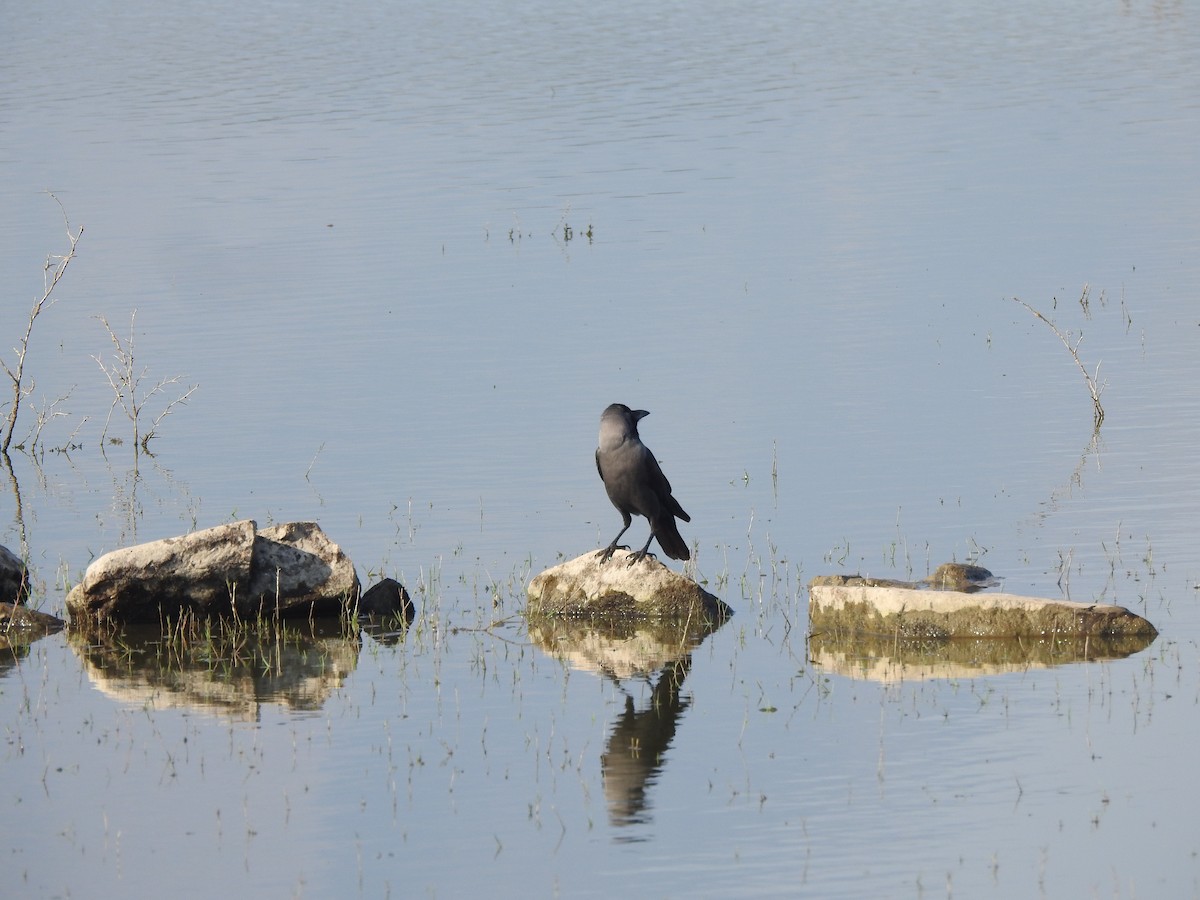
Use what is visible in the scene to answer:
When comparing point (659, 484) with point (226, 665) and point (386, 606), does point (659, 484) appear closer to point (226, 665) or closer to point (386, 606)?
point (386, 606)

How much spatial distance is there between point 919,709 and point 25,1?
71531 millimetres

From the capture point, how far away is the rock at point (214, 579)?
14.4 m

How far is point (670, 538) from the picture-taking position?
14891mm

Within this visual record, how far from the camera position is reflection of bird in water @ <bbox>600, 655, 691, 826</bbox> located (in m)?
10.6

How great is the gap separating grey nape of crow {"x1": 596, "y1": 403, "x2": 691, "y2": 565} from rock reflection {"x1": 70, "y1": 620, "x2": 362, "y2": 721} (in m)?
2.13

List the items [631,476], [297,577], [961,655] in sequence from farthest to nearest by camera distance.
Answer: [297,577] < [631,476] < [961,655]

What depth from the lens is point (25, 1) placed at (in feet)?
252

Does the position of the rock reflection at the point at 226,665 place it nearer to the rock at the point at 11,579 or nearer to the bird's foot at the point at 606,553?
the rock at the point at 11,579

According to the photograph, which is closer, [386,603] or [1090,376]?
[386,603]

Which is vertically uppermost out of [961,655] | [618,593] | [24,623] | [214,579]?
[214,579]

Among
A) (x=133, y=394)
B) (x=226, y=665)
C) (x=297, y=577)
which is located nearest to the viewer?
(x=226, y=665)

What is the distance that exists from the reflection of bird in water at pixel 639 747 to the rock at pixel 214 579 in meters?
2.94

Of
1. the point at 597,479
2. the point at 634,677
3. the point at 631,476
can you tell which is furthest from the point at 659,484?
the point at 597,479

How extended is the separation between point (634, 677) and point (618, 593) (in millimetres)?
1448
